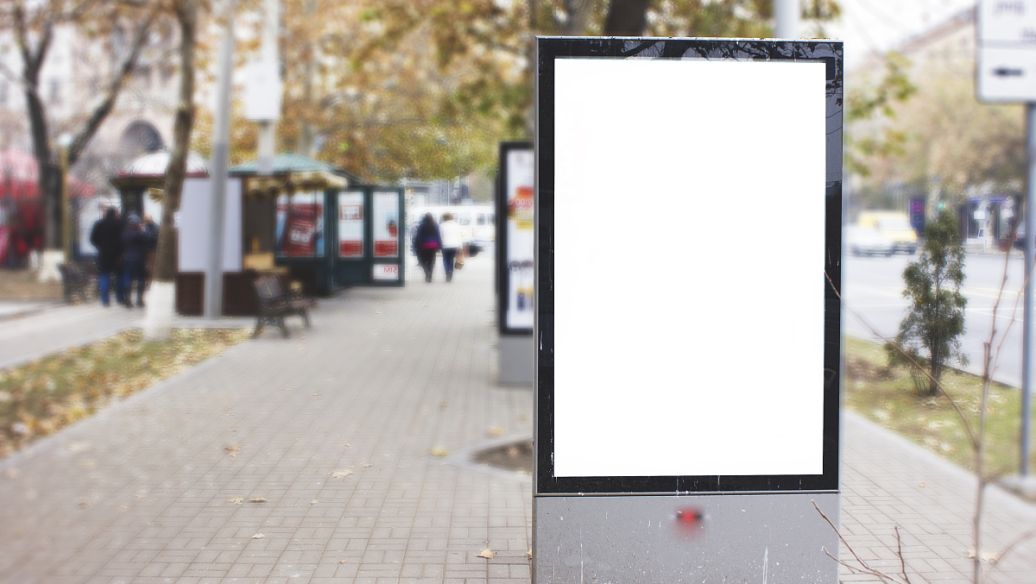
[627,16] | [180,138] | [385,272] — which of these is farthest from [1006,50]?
[180,138]

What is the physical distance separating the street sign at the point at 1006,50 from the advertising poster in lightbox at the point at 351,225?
41.9ft

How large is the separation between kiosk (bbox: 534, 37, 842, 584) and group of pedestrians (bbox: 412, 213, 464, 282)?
18.8ft

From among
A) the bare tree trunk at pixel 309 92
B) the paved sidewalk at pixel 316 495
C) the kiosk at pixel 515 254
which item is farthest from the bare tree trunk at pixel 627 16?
the bare tree trunk at pixel 309 92

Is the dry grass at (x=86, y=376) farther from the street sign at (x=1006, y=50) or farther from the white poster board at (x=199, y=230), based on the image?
the street sign at (x=1006, y=50)

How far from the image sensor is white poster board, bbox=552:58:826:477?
3.51 m

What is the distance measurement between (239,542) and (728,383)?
2.63m

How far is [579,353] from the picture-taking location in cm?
353

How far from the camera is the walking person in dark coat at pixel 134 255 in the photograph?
1972 cm

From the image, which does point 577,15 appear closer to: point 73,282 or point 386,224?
point 386,224

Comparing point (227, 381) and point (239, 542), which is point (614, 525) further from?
point (227, 381)

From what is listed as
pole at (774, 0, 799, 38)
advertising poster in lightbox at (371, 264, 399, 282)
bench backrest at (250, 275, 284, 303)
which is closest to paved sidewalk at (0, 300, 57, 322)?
bench backrest at (250, 275, 284, 303)

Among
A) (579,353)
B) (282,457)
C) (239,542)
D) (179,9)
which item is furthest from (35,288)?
(579,353)

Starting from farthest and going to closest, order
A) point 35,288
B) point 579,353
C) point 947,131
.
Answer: point 947,131 → point 35,288 → point 579,353

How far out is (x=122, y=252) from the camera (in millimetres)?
20156
